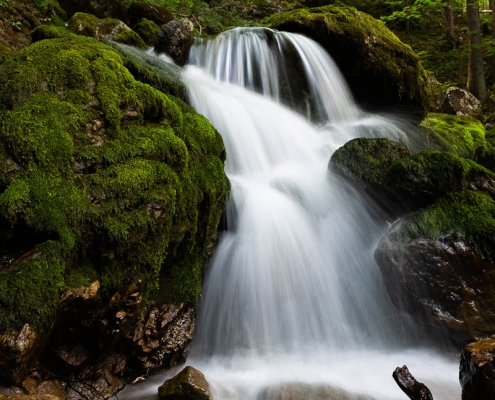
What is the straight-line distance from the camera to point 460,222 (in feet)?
14.4

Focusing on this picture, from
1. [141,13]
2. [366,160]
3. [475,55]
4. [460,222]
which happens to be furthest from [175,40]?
[475,55]

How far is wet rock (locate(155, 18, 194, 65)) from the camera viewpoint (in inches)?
310

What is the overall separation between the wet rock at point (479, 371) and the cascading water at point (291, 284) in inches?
35.1

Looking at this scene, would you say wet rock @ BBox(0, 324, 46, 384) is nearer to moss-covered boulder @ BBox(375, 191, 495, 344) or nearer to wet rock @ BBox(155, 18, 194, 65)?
moss-covered boulder @ BBox(375, 191, 495, 344)

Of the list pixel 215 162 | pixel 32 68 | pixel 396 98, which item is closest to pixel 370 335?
pixel 215 162

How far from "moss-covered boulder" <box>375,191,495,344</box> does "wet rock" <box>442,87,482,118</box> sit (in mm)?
6715

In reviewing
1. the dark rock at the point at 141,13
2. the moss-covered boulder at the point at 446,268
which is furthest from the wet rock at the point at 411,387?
the dark rock at the point at 141,13

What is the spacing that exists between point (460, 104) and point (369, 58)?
3736 mm

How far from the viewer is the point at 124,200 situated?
9.89ft

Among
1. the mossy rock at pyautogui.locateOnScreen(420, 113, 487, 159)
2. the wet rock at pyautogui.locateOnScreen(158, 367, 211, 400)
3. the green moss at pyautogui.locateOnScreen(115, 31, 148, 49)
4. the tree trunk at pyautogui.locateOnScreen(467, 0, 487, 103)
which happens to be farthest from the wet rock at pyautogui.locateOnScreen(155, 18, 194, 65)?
the tree trunk at pyautogui.locateOnScreen(467, 0, 487, 103)

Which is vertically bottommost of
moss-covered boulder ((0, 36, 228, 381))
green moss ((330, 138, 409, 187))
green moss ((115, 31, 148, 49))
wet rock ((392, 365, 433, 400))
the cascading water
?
the cascading water

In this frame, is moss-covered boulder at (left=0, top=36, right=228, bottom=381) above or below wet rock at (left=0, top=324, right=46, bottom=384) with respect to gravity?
above

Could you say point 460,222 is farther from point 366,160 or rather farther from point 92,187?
point 92,187

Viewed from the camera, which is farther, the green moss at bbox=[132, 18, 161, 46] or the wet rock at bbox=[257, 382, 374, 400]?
the green moss at bbox=[132, 18, 161, 46]
